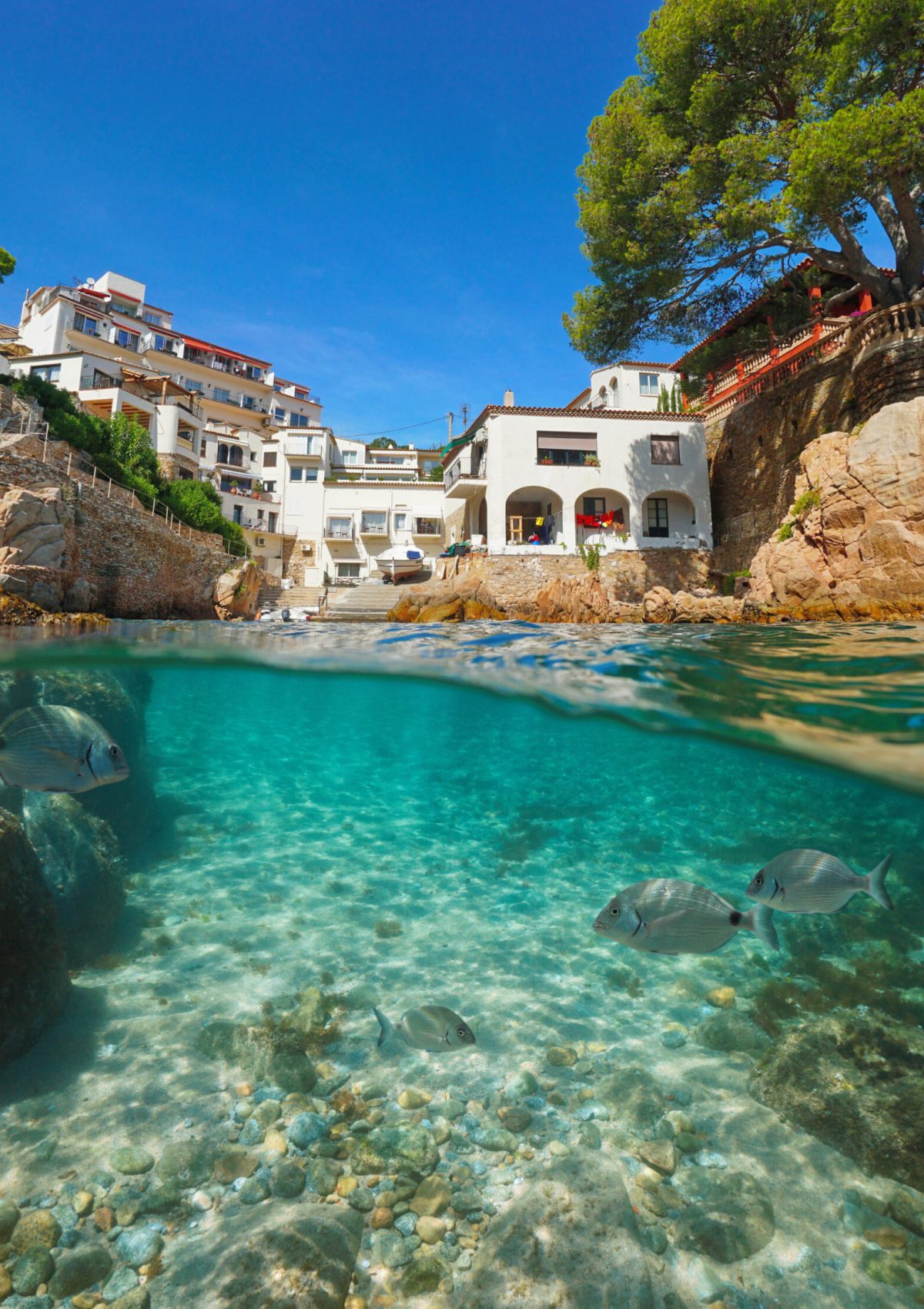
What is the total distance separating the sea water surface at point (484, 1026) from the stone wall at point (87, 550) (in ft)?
29.0

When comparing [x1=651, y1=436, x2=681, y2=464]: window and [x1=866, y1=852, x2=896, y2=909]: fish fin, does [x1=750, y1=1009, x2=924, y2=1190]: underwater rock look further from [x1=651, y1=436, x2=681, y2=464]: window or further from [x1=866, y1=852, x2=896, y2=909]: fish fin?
[x1=651, y1=436, x2=681, y2=464]: window

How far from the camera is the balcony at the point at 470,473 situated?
112ft

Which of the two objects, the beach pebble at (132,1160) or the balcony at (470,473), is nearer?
the beach pebble at (132,1160)

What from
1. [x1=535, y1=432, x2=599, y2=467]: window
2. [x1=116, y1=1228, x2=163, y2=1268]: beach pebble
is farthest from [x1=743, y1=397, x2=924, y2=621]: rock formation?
[x1=535, y1=432, x2=599, y2=467]: window

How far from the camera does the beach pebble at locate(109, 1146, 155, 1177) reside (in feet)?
12.9

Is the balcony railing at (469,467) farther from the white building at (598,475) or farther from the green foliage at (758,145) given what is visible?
the green foliage at (758,145)

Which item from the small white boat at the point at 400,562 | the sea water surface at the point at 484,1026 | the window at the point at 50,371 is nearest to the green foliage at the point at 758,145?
the sea water surface at the point at 484,1026

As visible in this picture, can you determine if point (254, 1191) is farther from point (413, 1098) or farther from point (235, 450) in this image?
point (235, 450)

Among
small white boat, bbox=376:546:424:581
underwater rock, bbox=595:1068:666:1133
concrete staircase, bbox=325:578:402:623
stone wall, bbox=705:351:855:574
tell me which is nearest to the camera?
underwater rock, bbox=595:1068:666:1133

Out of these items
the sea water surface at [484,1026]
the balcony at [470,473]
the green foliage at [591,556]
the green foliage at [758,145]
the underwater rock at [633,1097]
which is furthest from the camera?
the balcony at [470,473]

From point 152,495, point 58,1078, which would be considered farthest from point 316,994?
point 152,495

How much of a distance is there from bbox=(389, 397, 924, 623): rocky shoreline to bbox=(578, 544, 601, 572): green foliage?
8.31m

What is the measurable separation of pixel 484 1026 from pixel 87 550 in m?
23.2

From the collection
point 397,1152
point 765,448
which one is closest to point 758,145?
point 765,448
